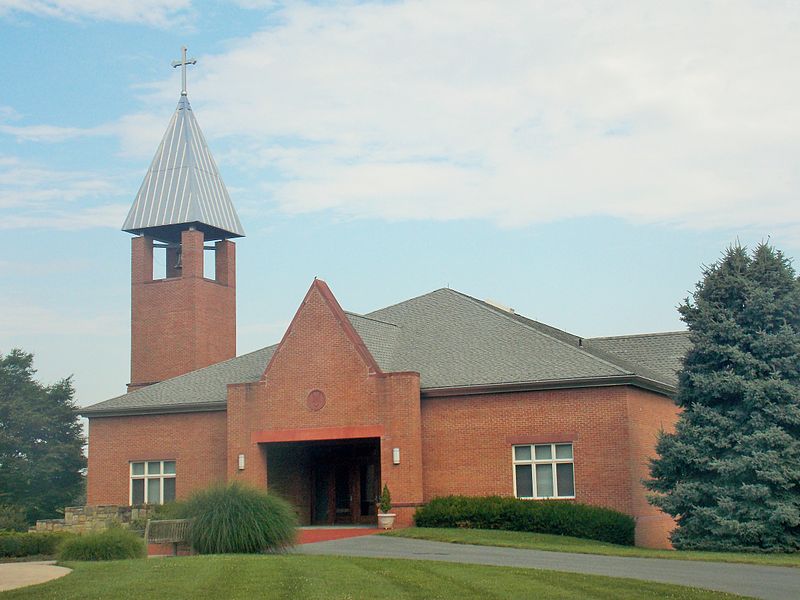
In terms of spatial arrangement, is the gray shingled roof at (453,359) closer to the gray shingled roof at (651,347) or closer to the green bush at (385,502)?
the gray shingled roof at (651,347)

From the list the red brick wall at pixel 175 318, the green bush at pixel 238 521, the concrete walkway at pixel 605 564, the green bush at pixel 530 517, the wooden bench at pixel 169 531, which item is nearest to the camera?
the concrete walkway at pixel 605 564

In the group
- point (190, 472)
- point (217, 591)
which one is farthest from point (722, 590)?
point (190, 472)

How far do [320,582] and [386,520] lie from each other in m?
15.6

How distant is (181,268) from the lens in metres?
50.0

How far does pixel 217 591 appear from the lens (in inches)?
659

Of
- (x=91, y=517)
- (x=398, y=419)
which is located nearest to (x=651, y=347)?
(x=398, y=419)

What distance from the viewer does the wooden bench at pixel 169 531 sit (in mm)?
24898

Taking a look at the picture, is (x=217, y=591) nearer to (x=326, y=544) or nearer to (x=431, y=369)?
(x=326, y=544)

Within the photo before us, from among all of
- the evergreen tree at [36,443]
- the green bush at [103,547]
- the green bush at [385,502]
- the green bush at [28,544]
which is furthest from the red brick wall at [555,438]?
the evergreen tree at [36,443]

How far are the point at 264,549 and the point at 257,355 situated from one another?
56.8 feet

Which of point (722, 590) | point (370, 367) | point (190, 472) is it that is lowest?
point (722, 590)

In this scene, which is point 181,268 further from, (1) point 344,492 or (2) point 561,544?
(2) point 561,544

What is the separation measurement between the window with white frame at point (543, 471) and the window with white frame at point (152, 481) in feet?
41.7

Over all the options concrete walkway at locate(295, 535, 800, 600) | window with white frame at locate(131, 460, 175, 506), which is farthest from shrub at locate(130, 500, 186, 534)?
window with white frame at locate(131, 460, 175, 506)
